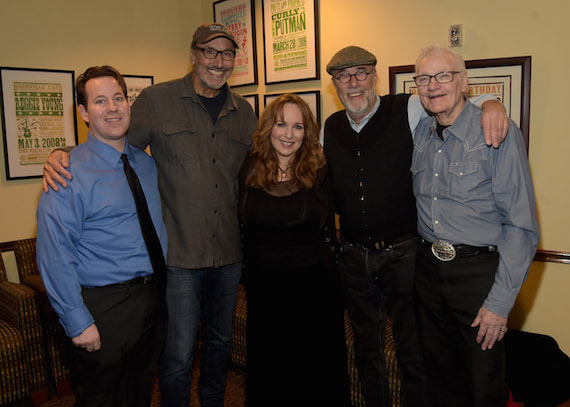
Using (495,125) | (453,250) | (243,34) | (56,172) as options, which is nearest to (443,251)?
(453,250)

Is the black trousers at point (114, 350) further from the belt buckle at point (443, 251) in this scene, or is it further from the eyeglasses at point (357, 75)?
the eyeglasses at point (357, 75)

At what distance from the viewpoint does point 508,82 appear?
8.45 feet

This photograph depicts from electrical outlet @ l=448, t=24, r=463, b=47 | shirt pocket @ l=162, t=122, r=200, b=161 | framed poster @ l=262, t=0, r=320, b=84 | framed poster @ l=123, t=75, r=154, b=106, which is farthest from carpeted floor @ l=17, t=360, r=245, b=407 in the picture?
electrical outlet @ l=448, t=24, r=463, b=47

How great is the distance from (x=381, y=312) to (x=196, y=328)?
90 cm

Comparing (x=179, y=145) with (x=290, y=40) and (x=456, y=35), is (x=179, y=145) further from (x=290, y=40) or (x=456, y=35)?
A: (x=290, y=40)

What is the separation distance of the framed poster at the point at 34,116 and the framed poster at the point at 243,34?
1.40 m

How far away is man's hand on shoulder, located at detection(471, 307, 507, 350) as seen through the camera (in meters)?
1.65

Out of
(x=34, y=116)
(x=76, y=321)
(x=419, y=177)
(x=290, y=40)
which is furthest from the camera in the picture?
(x=290, y=40)

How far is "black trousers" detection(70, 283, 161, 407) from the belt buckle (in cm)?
116

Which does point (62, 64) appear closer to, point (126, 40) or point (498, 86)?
point (126, 40)

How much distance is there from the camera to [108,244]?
5.62ft

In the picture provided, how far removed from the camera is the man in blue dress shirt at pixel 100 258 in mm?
1610

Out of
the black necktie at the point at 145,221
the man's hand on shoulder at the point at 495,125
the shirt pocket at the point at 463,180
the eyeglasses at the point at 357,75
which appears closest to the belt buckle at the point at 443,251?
the shirt pocket at the point at 463,180

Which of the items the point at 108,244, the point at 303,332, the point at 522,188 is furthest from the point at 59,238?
the point at 522,188
